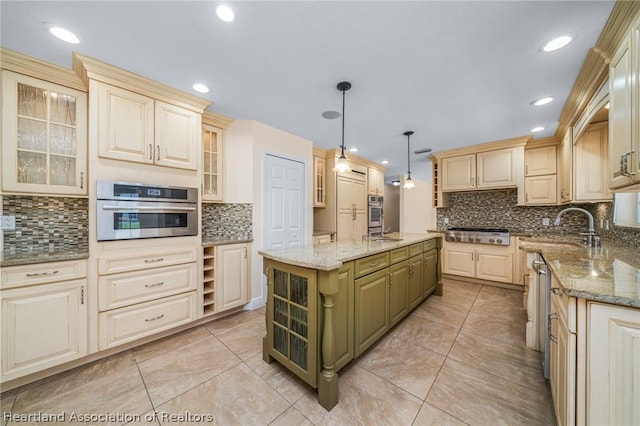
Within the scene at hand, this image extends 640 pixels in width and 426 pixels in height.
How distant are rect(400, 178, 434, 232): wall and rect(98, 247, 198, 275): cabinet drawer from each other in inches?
180

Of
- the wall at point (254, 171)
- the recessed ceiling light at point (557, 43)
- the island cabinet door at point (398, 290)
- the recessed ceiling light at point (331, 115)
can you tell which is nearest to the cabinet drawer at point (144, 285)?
the wall at point (254, 171)

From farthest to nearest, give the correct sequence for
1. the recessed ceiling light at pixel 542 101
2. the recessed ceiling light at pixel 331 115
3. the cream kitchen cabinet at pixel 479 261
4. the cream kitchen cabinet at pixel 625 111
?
the cream kitchen cabinet at pixel 479 261 → the recessed ceiling light at pixel 331 115 → the recessed ceiling light at pixel 542 101 → the cream kitchen cabinet at pixel 625 111

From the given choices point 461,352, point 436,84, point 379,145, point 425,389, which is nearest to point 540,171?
point 379,145

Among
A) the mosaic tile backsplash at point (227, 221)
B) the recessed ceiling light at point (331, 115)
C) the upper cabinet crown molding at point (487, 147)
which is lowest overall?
the mosaic tile backsplash at point (227, 221)

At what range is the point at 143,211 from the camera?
2.16 m

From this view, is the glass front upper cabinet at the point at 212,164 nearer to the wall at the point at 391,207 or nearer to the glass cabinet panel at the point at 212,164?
the glass cabinet panel at the point at 212,164

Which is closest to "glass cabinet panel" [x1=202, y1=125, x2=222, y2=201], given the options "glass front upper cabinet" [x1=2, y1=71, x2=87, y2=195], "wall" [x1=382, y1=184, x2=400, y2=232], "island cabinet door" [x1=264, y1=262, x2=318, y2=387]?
"glass front upper cabinet" [x1=2, y1=71, x2=87, y2=195]

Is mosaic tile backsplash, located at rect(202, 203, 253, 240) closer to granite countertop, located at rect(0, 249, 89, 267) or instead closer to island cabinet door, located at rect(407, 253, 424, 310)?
granite countertop, located at rect(0, 249, 89, 267)

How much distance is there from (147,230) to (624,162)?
349 centimetres

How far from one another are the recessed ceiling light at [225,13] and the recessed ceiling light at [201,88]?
0.93 m

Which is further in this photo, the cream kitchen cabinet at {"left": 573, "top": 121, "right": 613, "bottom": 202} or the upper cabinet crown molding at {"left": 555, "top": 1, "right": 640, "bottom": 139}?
the cream kitchen cabinet at {"left": 573, "top": 121, "right": 613, "bottom": 202}

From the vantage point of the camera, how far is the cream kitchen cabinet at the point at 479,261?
12.3 ft

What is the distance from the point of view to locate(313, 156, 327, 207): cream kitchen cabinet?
4.33 meters

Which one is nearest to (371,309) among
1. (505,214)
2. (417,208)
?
(505,214)
